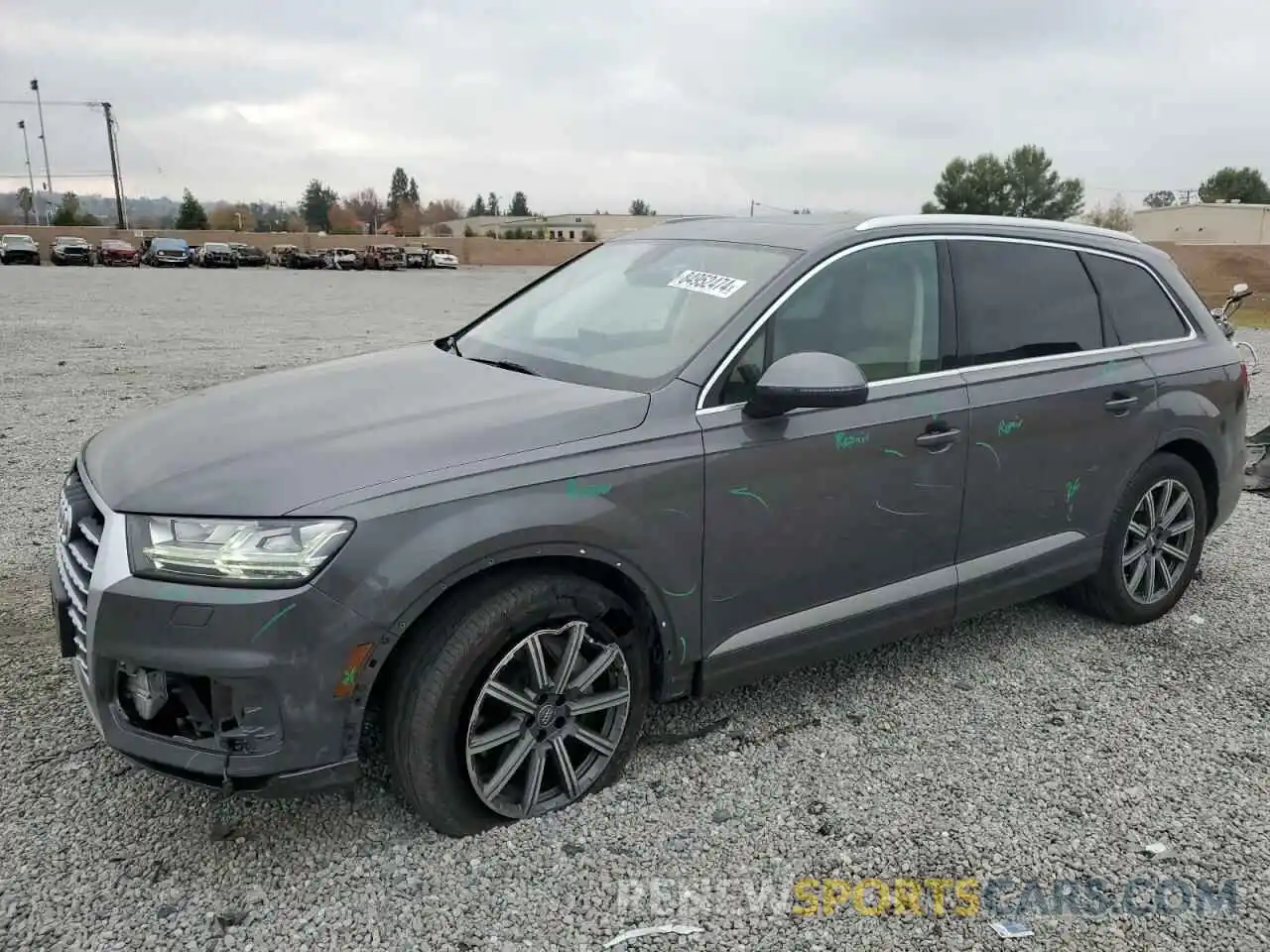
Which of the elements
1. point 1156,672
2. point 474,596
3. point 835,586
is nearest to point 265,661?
point 474,596

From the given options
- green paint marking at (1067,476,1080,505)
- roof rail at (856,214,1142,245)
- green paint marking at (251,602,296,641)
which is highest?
roof rail at (856,214,1142,245)

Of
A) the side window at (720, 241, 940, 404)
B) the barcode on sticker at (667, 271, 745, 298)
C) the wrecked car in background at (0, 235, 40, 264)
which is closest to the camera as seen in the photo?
the side window at (720, 241, 940, 404)

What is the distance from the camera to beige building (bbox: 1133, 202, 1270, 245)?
65812 mm

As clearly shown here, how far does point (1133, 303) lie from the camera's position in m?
4.37

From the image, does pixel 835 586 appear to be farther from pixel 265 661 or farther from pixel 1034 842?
pixel 265 661

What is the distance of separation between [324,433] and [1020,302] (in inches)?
106

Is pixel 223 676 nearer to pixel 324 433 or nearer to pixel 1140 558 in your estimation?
pixel 324 433

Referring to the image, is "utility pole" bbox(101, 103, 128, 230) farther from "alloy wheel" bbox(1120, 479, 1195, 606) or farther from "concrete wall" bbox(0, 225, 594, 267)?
"alloy wheel" bbox(1120, 479, 1195, 606)

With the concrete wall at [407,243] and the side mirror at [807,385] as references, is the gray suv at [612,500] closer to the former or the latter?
the side mirror at [807,385]

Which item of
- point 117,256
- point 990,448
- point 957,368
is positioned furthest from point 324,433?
point 117,256

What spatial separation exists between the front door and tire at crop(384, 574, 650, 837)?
1.16 ft

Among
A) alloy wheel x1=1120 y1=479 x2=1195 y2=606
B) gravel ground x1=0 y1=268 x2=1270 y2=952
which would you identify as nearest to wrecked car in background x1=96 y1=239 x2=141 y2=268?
gravel ground x1=0 y1=268 x2=1270 y2=952

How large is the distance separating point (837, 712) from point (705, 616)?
894mm

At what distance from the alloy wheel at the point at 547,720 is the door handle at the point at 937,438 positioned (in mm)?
1326
